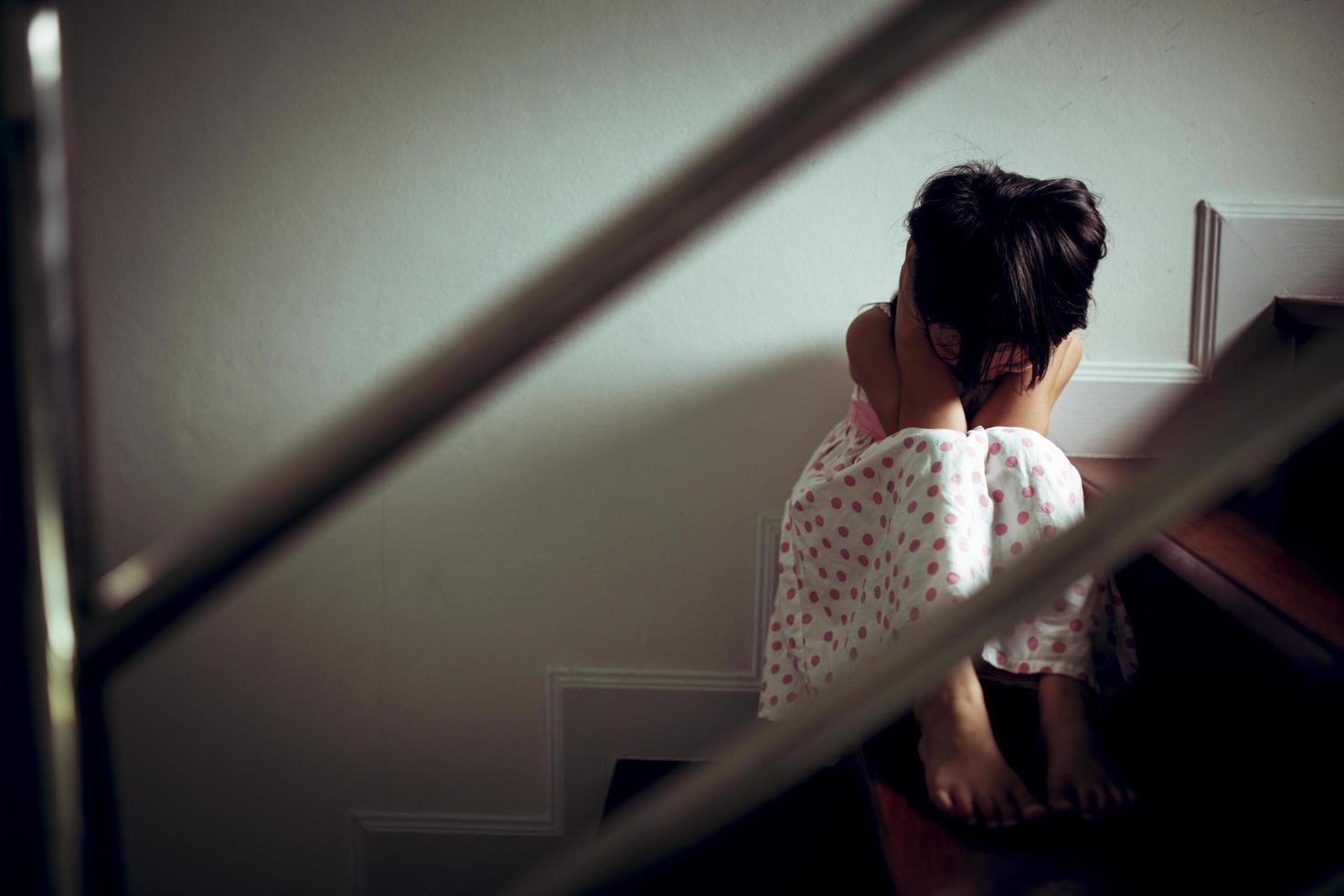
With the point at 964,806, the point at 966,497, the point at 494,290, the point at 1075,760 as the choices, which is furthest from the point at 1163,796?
the point at 494,290

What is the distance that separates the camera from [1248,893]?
2.23 feet

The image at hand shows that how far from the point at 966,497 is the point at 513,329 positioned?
77 centimetres

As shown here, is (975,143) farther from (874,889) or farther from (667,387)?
(874,889)

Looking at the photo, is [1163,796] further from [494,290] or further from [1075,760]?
[494,290]

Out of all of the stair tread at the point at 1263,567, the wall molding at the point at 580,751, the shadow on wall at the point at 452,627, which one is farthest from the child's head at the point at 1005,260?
the wall molding at the point at 580,751

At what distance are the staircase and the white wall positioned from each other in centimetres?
46

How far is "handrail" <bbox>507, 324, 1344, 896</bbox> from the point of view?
10.1 inches

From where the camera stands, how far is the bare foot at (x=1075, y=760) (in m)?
0.77

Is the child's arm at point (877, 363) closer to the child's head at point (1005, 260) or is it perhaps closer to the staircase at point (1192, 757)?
the child's head at point (1005, 260)

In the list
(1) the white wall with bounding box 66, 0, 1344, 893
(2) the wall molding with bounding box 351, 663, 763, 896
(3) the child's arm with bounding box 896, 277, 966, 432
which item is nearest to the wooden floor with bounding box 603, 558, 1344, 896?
(3) the child's arm with bounding box 896, 277, 966, 432

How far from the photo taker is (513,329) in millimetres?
267

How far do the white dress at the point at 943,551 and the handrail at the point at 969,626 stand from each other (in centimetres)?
57

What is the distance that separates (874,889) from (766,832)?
1.08 ft

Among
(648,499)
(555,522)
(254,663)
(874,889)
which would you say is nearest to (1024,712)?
(874,889)
